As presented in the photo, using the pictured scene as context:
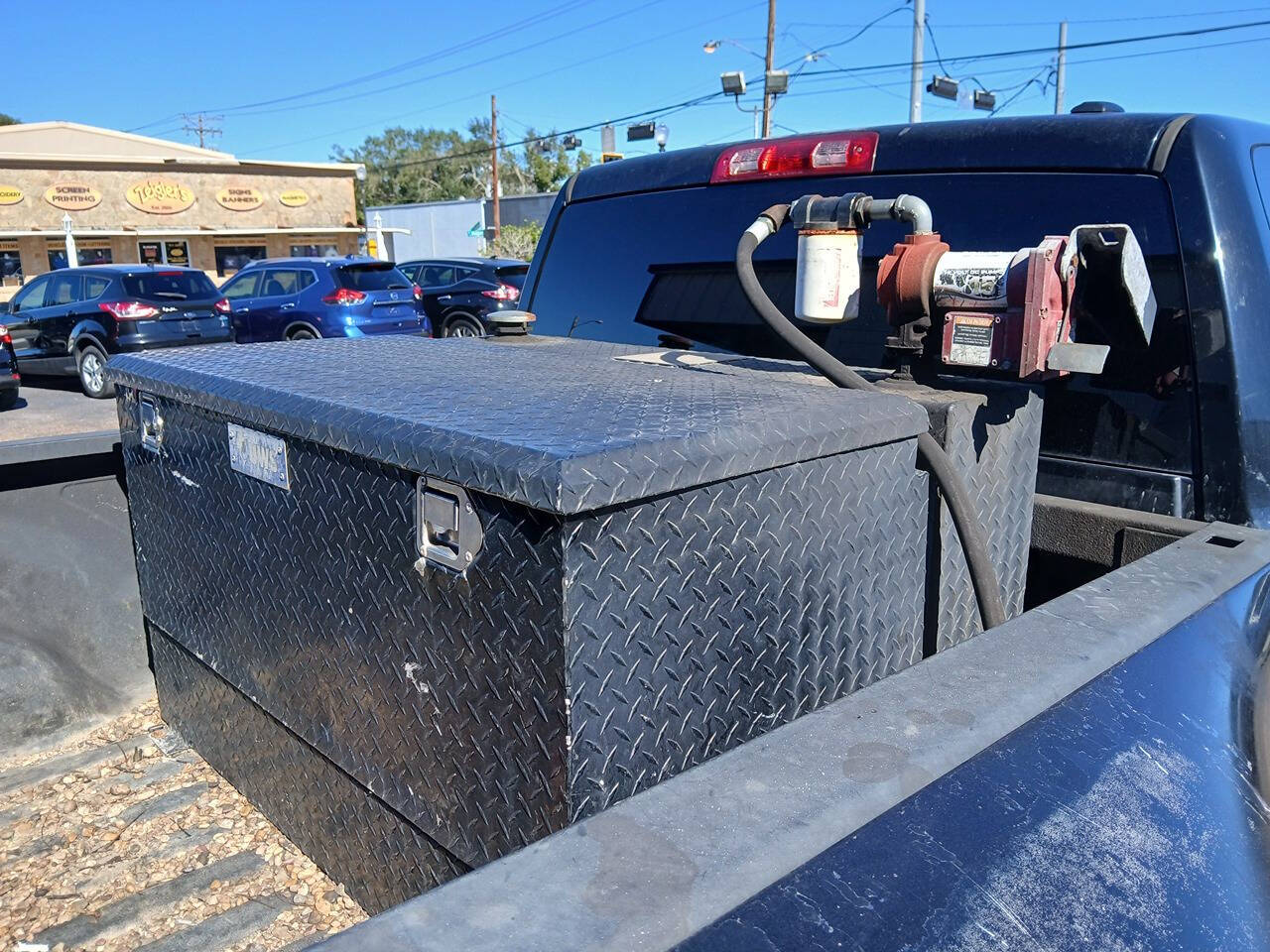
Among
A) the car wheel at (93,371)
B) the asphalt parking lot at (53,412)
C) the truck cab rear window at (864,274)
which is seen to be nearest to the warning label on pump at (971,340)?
the truck cab rear window at (864,274)

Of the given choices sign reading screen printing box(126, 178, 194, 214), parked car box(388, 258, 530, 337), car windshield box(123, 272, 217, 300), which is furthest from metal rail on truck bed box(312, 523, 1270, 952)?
sign reading screen printing box(126, 178, 194, 214)

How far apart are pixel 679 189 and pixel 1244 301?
143 cm

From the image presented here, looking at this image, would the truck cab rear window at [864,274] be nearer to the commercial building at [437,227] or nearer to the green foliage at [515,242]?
the commercial building at [437,227]

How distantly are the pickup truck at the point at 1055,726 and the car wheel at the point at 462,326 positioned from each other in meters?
15.0

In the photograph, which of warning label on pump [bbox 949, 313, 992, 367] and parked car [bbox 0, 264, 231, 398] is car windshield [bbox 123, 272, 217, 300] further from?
warning label on pump [bbox 949, 313, 992, 367]

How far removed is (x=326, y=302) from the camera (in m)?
14.8

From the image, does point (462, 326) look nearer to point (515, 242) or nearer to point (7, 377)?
point (7, 377)

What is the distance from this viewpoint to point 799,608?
160cm

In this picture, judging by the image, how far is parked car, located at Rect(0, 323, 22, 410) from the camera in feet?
40.5

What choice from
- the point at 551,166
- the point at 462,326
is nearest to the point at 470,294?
the point at 462,326

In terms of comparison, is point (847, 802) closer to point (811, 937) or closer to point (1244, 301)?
point (811, 937)

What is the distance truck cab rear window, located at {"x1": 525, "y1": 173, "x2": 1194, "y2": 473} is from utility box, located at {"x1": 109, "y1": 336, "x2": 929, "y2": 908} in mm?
480

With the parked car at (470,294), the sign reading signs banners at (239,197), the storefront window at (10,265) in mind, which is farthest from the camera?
the sign reading signs banners at (239,197)

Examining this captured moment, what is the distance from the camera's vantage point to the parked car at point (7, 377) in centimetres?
1234
